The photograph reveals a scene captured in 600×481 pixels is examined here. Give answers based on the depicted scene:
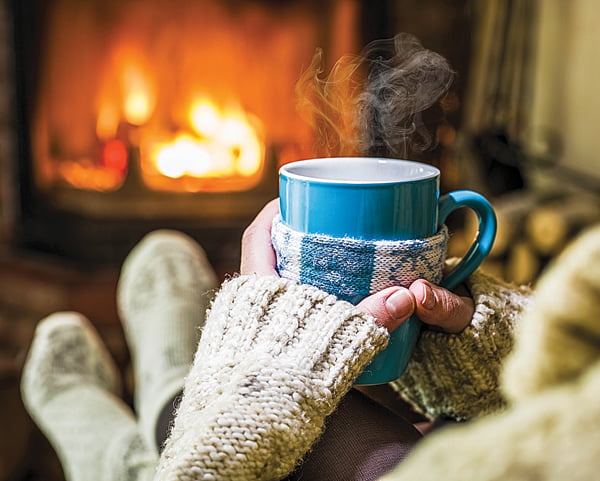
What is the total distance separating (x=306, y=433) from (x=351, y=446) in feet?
0.31

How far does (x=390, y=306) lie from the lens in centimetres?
48

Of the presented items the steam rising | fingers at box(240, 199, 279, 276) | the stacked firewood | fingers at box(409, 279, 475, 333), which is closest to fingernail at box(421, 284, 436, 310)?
fingers at box(409, 279, 475, 333)

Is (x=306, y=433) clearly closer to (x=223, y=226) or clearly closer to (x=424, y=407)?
(x=424, y=407)

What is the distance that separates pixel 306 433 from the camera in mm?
427

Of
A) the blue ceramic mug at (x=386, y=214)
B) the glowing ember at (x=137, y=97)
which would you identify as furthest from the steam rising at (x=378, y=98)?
the glowing ember at (x=137, y=97)

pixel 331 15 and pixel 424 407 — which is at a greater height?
pixel 331 15

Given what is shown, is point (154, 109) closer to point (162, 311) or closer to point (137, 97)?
point (137, 97)

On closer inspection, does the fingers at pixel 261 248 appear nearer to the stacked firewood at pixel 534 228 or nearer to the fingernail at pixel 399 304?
the fingernail at pixel 399 304

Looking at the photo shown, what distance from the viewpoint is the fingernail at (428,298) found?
494mm

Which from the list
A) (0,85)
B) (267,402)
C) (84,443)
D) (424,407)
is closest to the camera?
(267,402)

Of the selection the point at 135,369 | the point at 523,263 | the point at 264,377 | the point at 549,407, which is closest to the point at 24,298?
the point at 135,369

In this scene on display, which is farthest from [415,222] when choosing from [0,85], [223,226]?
[0,85]

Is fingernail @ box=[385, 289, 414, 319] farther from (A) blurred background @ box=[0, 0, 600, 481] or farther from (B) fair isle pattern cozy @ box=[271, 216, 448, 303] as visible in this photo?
(A) blurred background @ box=[0, 0, 600, 481]

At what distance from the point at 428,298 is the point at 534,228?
3.48ft
